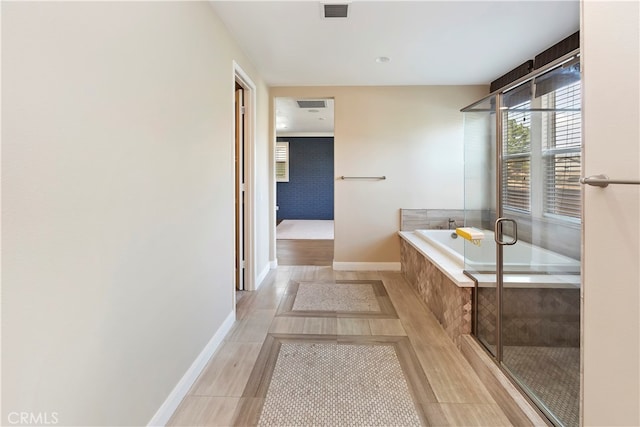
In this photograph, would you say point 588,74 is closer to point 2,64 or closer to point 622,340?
point 622,340

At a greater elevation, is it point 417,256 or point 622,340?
point 622,340

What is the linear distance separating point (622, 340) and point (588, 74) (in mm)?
755

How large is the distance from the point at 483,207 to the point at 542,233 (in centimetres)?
41

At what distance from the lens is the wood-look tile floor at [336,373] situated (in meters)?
1.45

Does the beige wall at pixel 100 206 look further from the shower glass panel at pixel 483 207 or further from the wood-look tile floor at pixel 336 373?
the shower glass panel at pixel 483 207

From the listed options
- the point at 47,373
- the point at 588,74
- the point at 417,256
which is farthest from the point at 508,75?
the point at 47,373

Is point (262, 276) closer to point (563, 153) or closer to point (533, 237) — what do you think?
point (533, 237)

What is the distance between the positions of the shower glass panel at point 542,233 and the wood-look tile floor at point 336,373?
1.18ft

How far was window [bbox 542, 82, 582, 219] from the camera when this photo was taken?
1.64m

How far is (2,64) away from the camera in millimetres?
719

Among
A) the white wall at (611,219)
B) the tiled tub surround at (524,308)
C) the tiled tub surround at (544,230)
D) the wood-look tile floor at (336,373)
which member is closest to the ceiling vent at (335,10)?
the white wall at (611,219)

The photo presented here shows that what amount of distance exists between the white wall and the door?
2.73 metres

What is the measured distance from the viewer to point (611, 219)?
85 centimetres

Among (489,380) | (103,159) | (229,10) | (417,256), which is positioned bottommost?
(489,380)
